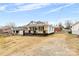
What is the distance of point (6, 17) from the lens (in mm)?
1612

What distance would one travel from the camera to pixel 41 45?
1631mm

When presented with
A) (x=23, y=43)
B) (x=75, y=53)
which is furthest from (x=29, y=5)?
(x=75, y=53)

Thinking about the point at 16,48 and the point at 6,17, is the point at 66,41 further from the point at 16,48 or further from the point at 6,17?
the point at 6,17

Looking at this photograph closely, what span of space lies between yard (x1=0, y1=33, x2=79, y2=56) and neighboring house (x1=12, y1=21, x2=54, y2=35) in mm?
52

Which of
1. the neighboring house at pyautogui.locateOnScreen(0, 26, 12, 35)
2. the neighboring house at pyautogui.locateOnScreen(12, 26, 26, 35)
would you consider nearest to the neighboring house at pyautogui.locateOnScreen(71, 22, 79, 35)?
the neighboring house at pyautogui.locateOnScreen(12, 26, 26, 35)

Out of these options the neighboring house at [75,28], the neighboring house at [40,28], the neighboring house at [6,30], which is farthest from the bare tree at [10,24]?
the neighboring house at [75,28]

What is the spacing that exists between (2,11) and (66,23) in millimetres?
649

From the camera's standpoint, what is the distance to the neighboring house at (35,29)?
1.63m

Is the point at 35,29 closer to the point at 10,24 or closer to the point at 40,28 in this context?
the point at 40,28

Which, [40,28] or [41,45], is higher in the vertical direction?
[40,28]

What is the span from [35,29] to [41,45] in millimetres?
174

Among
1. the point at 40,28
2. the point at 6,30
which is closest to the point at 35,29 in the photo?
the point at 40,28

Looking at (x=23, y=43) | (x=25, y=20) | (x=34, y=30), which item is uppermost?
(x=25, y=20)

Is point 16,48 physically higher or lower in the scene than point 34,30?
lower
